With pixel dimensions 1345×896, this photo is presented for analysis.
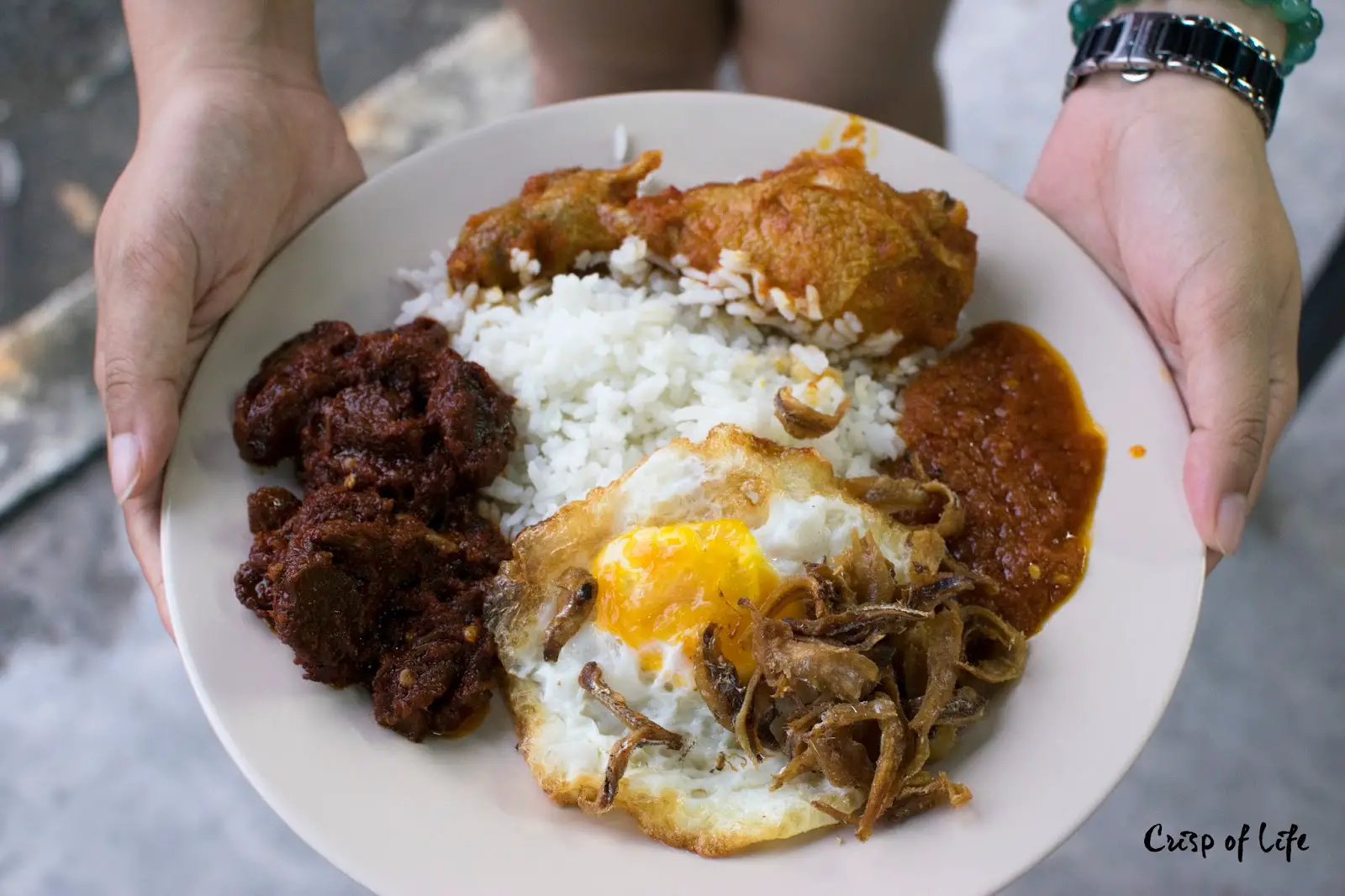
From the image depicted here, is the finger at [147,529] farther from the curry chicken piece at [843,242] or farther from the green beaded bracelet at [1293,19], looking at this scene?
the green beaded bracelet at [1293,19]

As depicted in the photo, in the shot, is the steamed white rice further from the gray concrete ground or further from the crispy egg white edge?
the gray concrete ground

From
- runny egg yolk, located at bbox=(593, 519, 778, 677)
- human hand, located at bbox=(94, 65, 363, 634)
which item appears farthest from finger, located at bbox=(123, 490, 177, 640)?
runny egg yolk, located at bbox=(593, 519, 778, 677)

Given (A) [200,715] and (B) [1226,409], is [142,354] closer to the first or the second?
(A) [200,715]

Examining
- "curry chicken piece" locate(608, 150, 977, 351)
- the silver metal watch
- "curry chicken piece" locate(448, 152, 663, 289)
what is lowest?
"curry chicken piece" locate(448, 152, 663, 289)

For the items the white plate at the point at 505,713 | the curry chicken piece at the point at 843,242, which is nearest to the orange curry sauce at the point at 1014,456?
the white plate at the point at 505,713

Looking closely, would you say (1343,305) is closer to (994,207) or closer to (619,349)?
(994,207)
